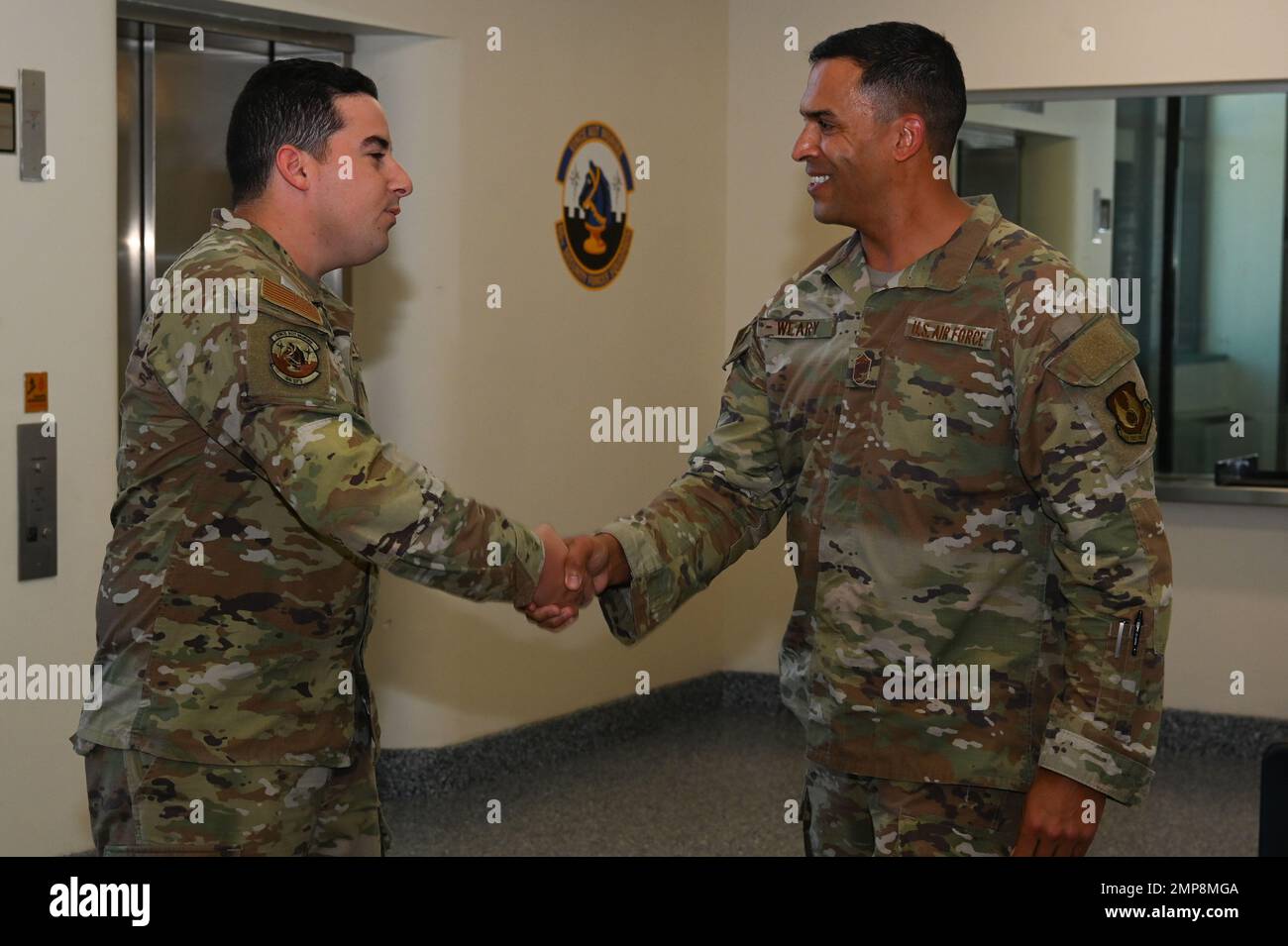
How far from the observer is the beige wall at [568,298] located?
3926 mm

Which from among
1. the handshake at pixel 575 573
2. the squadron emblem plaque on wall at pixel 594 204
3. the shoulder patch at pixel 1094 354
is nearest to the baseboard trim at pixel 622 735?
the squadron emblem plaque on wall at pixel 594 204

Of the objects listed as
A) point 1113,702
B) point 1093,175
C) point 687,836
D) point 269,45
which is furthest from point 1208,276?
point 1113,702

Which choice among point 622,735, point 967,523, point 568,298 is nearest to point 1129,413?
point 967,523

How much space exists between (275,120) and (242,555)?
680 mm

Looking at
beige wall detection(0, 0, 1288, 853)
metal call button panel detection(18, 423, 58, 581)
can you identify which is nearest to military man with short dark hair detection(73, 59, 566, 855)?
metal call button panel detection(18, 423, 58, 581)

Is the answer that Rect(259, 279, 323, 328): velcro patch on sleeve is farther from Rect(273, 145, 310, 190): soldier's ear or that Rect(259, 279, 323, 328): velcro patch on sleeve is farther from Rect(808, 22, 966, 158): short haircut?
Rect(808, 22, 966, 158): short haircut

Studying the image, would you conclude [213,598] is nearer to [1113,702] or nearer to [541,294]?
[1113,702]

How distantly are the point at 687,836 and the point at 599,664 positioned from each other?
0.97 m

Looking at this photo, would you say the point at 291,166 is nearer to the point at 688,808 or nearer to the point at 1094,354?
the point at 1094,354

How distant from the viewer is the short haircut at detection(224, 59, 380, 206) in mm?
2348

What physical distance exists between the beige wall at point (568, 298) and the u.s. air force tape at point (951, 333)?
217 centimetres

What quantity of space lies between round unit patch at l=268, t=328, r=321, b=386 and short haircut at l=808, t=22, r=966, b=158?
0.94m

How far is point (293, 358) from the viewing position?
6.93 ft
